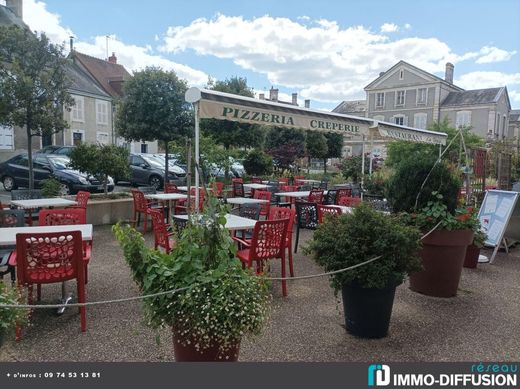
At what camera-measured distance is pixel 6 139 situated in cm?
2112

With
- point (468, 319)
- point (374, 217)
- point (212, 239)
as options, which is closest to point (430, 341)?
point (468, 319)

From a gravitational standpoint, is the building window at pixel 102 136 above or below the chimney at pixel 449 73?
below

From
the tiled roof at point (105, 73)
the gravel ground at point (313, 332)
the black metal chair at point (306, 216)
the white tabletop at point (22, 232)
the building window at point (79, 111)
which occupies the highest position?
the tiled roof at point (105, 73)

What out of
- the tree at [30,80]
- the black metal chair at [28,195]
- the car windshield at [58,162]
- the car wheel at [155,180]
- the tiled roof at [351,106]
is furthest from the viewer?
the tiled roof at [351,106]

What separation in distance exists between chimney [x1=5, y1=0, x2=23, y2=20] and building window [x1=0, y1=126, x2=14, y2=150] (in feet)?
29.7

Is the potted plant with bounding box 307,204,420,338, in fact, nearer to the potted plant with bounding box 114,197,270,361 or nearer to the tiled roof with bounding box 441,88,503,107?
the potted plant with bounding box 114,197,270,361

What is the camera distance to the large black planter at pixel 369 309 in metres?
3.17

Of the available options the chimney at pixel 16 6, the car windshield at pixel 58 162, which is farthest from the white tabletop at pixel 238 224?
the chimney at pixel 16 6

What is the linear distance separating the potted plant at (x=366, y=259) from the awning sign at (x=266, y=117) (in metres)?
2.96

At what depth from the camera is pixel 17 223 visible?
4.60 metres

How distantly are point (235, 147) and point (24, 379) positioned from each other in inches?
543

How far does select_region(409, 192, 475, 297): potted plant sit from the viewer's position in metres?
4.09

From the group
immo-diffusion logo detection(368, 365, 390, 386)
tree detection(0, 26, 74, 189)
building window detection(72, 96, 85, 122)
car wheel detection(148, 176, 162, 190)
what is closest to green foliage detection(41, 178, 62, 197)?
tree detection(0, 26, 74, 189)

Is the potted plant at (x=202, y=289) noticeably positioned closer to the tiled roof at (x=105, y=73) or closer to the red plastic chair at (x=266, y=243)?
the red plastic chair at (x=266, y=243)
